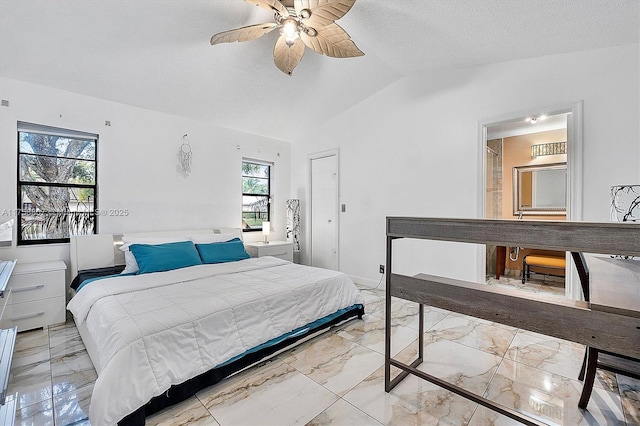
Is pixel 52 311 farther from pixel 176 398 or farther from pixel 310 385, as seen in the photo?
pixel 310 385

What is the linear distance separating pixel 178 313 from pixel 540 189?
5.78m

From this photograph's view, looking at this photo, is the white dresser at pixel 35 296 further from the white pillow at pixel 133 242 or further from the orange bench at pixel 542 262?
the orange bench at pixel 542 262

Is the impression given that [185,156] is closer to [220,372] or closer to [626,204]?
[220,372]

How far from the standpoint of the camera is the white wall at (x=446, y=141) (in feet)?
8.95

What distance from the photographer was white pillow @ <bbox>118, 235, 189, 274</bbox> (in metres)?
3.12

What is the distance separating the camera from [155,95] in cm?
361

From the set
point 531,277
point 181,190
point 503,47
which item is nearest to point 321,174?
point 181,190

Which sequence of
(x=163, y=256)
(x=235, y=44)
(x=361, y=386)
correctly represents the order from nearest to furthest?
(x=361, y=386)
(x=235, y=44)
(x=163, y=256)

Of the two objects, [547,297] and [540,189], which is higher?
[540,189]

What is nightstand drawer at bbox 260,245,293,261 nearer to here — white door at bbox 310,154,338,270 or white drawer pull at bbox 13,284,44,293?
white door at bbox 310,154,338,270

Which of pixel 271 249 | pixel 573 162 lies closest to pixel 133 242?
pixel 271 249

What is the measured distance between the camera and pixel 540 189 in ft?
16.5

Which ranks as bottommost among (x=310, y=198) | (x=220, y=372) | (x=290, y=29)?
(x=220, y=372)

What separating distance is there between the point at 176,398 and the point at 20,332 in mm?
2235
